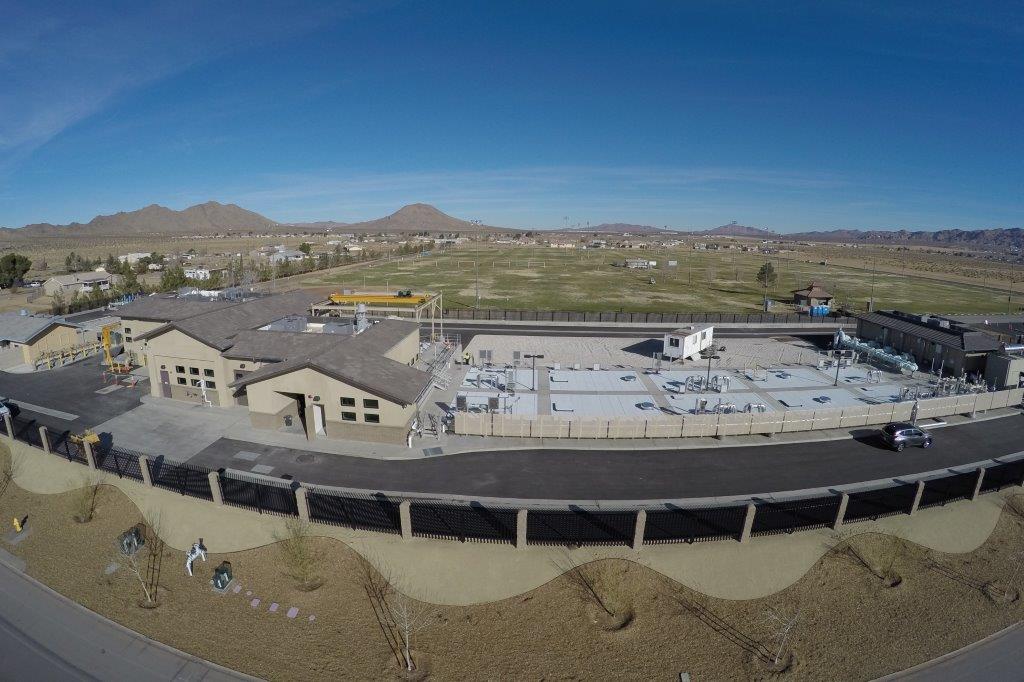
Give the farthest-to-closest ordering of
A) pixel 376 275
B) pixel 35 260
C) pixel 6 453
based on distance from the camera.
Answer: pixel 35 260
pixel 376 275
pixel 6 453

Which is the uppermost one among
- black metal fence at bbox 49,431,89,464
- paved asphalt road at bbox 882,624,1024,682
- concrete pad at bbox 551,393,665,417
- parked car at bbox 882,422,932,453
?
parked car at bbox 882,422,932,453

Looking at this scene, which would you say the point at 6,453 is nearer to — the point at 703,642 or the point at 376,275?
the point at 703,642

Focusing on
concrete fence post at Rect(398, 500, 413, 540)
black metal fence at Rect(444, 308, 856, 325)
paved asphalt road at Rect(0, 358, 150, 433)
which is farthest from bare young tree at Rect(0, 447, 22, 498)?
black metal fence at Rect(444, 308, 856, 325)

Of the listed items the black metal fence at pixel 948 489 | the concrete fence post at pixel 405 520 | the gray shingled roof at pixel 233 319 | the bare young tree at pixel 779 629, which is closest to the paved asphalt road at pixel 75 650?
the concrete fence post at pixel 405 520

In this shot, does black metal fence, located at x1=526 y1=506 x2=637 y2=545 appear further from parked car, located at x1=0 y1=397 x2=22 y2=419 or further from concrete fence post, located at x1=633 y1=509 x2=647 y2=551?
parked car, located at x1=0 y1=397 x2=22 y2=419

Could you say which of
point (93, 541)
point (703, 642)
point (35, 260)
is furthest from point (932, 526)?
point (35, 260)

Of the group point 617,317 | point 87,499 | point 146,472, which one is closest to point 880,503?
point 146,472
